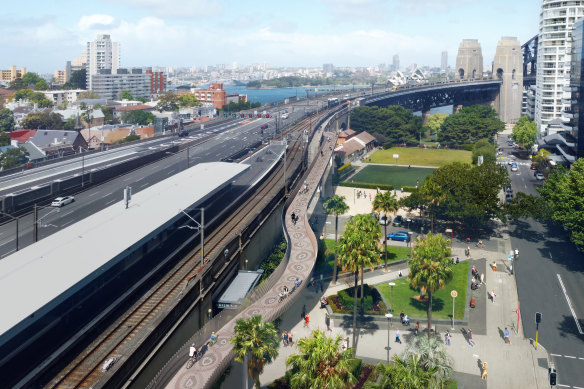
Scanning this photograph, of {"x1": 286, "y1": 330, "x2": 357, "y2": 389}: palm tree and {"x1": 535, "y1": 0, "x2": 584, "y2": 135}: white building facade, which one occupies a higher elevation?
{"x1": 535, "y1": 0, "x2": 584, "y2": 135}: white building facade

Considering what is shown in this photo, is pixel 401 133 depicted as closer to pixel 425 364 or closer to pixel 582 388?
pixel 582 388

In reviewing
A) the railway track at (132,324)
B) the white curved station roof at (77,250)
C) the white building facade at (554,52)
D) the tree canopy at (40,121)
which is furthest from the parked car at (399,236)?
the tree canopy at (40,121)

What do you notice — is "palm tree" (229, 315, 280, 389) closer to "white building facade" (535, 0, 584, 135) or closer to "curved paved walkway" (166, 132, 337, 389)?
"curved paved walkway" (166, 132, 337, 389)

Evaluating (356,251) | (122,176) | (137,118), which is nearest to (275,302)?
(356,251)

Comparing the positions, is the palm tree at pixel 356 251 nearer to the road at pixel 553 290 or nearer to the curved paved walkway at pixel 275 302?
the curved paved walkway at pixel 275 302

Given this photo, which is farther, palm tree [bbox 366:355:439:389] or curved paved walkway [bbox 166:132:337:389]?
curved paved walkway [bbox 166:132:337:389]

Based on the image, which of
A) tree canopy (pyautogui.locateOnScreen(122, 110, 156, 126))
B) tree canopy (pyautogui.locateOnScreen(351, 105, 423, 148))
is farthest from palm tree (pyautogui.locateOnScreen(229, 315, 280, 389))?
tree canopy (pyautogui.locateOnScreen(122, 110, 156, 126))
